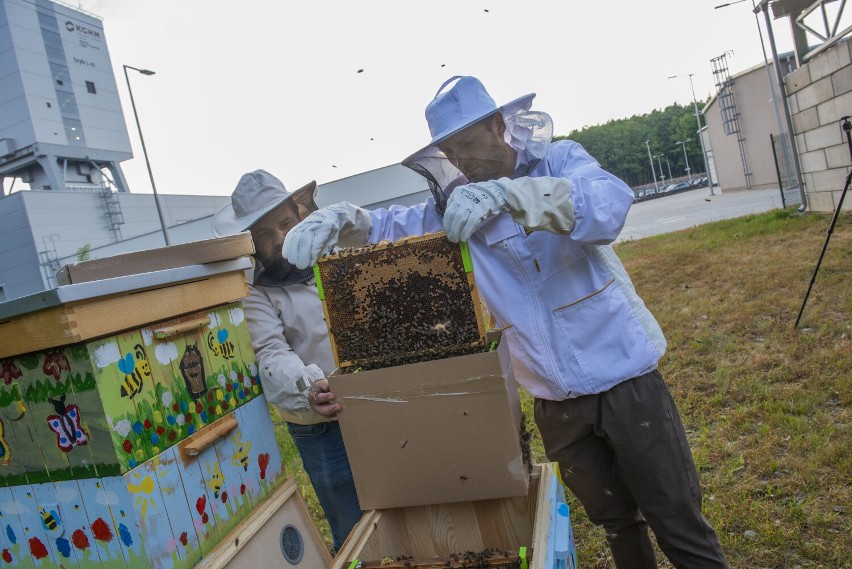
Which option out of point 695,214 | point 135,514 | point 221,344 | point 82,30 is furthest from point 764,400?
point 82,30

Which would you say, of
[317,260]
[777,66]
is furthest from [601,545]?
[777,66]

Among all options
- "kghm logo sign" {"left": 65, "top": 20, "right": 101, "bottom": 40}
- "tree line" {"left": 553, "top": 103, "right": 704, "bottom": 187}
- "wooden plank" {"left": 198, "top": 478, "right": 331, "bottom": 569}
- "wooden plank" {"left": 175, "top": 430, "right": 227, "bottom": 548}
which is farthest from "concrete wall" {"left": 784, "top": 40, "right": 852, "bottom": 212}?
"tree line" {"left": 553, "top": 103, "right": 704, "bottom": 187}

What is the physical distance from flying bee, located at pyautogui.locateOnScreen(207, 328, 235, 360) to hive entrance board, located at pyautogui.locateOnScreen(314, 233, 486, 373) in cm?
41

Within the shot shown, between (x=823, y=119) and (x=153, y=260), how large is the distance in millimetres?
10785

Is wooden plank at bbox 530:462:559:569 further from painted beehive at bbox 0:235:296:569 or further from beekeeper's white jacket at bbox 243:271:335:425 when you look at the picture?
painted beehive at bbox 0:235:296:569

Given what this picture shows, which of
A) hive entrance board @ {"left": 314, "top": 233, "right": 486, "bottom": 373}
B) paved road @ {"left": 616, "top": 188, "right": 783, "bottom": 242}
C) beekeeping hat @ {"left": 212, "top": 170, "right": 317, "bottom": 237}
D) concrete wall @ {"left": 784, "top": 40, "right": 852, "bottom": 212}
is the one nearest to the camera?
hive entrance board @ {"left": 314, "top": 233, "right": 486, "bottom": 373}

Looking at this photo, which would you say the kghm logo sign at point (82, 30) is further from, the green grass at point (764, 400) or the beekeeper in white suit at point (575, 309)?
the beekeeper in white suit at point (575, 309)

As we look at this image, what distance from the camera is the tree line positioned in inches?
3034

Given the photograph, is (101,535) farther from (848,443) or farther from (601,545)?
(848,443)

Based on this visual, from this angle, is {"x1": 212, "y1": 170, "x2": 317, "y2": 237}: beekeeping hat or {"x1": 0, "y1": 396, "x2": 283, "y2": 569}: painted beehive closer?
{"x1": 0, "y1": 396, "x2": 283, "y2": 569}: painted beehive

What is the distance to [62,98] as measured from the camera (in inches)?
1305

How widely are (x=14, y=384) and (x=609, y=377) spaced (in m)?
1.69

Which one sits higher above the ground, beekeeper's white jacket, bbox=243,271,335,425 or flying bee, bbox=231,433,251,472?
beekeeper's white jacket, bbox=243,271,335,425

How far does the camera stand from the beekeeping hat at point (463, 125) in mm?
1960
